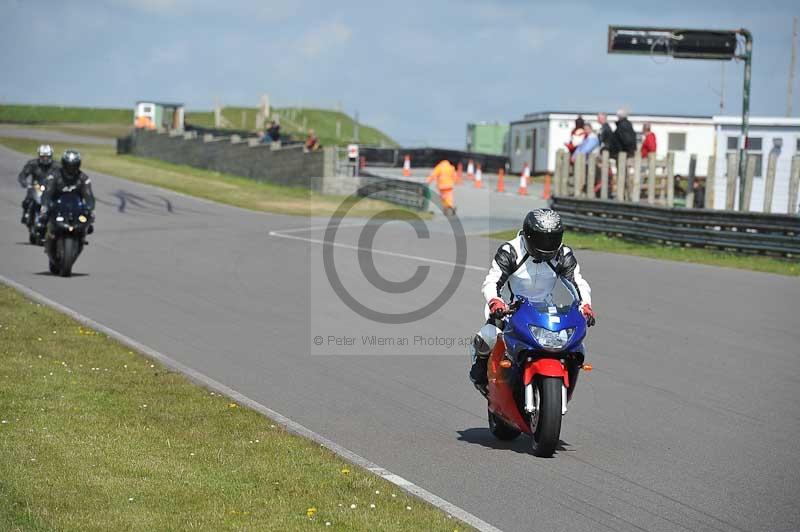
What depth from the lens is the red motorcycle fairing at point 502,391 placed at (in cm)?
820

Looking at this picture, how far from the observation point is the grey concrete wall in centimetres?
4391

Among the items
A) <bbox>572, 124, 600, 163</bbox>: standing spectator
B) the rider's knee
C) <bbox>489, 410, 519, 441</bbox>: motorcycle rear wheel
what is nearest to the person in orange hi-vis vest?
<bbox>572, 124, 600, 163</bbox>: standing spectator

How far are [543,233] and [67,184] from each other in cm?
1259

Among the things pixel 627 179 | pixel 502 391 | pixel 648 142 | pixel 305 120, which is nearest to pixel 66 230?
pixel 502 391

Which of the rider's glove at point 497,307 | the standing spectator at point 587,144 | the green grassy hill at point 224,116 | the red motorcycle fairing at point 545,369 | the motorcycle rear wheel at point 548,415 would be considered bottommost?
the motorcycle rear wheel at point 548,415

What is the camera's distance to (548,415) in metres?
7.83

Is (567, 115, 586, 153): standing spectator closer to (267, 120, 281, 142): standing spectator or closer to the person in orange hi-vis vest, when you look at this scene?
the person in orange hi-vis vest

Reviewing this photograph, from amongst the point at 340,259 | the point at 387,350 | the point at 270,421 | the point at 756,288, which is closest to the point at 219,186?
the point at 340,259

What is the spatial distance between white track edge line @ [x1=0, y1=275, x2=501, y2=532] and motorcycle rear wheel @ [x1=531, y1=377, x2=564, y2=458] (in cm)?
103

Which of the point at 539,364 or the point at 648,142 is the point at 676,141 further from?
the point at 539,364

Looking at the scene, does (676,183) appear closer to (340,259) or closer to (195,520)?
(340,259)

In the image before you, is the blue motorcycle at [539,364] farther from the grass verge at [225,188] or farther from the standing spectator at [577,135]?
the grass verge at [225,188]

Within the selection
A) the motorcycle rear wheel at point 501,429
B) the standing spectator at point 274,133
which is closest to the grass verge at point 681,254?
the motorcycle rear wheel at point 501,429

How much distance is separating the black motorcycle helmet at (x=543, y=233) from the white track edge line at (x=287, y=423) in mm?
1746
